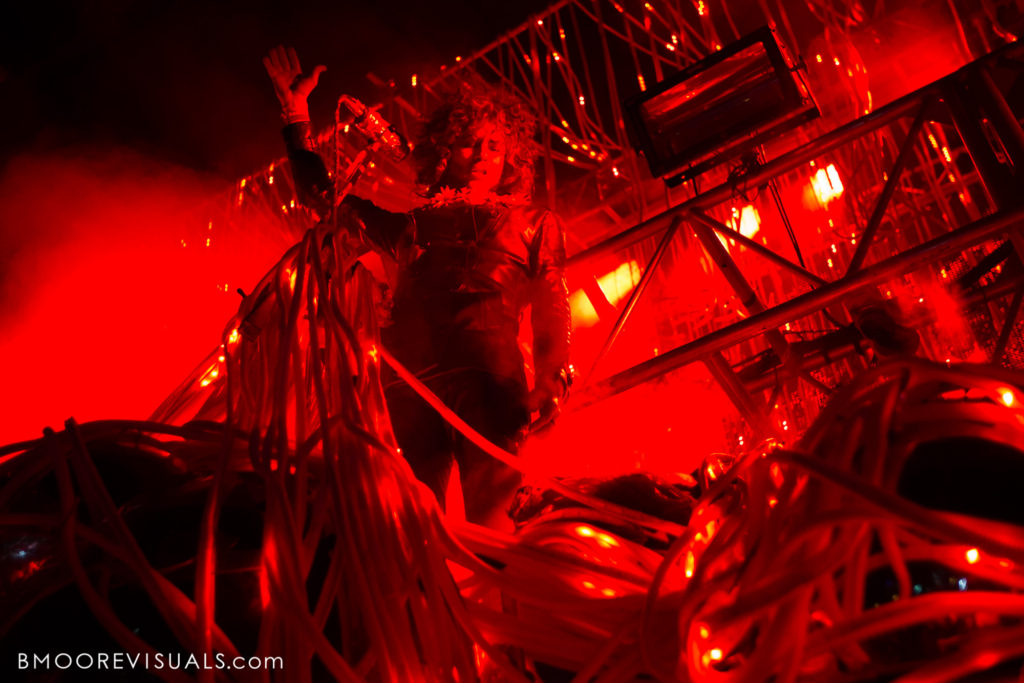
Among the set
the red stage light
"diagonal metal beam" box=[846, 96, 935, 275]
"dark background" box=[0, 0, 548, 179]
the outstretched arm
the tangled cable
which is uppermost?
"dark background" box=[0, 0, 548, 179]

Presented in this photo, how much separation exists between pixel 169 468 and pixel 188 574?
21 centimetres

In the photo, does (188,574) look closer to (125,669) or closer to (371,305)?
(125,669)

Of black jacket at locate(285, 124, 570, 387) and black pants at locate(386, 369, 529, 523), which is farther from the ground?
black jacket at locate(285, 124, 570, 387)

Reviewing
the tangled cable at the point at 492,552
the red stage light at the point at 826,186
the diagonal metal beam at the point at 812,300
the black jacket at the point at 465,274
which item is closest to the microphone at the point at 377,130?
the black jacket at the point at 465,274

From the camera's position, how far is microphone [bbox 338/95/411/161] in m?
2.27

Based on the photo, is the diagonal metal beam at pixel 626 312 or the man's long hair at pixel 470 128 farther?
the man's long hair at pixel 470 128

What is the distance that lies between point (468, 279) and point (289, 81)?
2.64 feet

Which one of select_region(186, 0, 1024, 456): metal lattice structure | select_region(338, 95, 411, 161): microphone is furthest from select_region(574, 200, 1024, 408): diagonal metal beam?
select_region(338, 95, 411, 161): microphone

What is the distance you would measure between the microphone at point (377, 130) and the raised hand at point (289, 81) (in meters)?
0.12

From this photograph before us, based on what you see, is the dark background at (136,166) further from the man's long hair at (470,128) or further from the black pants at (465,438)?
the black pants at (465,438)

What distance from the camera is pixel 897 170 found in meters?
1.91

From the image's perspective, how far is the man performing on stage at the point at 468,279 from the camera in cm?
175

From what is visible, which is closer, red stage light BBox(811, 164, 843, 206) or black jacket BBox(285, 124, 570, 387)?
black jacket BBox(285, 124, 570, 387)

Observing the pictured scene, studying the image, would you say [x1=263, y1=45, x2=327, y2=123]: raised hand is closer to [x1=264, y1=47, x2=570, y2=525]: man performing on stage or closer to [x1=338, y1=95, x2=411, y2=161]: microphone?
[x1=264, y1=47, x2=570, y2=525]: man performing on stage
